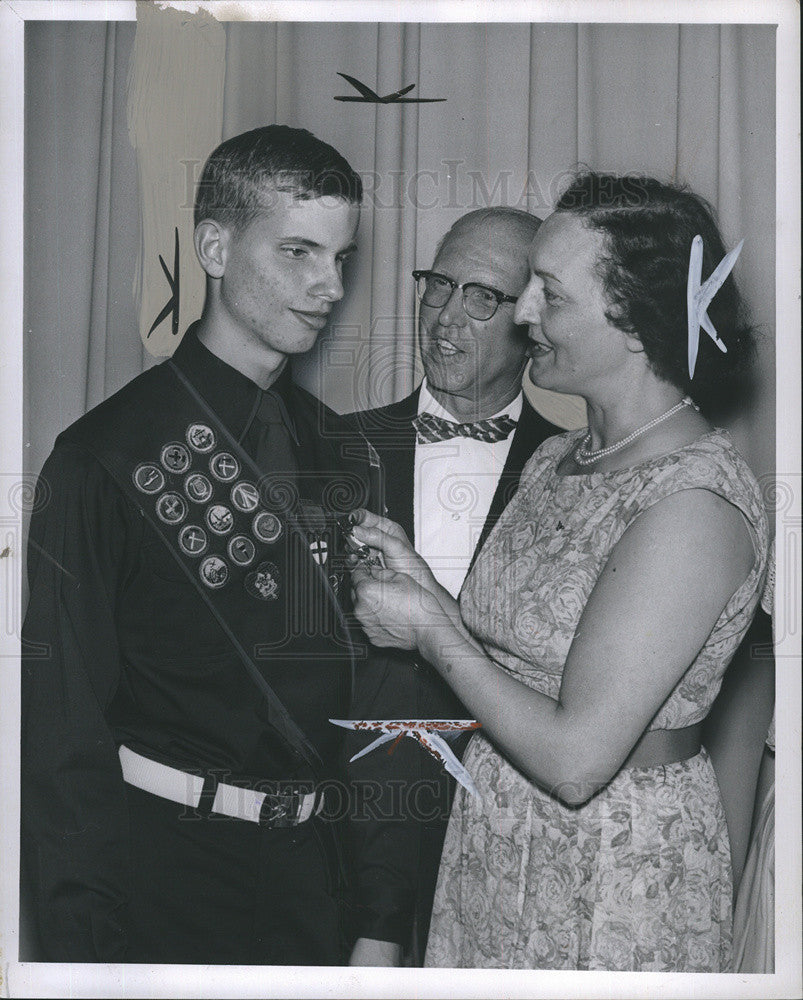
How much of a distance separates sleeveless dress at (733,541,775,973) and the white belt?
0.69 m

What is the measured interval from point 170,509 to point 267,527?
0.15 meters

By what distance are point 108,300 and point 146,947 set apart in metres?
1.01

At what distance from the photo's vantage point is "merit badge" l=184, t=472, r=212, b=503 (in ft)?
4.89

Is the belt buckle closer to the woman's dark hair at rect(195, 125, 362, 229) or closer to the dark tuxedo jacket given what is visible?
the dark tuxedo jacket

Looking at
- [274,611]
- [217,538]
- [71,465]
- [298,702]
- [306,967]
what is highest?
[71,465]

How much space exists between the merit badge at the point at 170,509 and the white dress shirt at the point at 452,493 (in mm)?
354

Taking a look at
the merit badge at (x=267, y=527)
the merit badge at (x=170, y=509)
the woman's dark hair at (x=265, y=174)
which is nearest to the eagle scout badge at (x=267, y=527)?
the merit badge at (x=267, y=527)

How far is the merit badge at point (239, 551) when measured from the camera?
1.49m

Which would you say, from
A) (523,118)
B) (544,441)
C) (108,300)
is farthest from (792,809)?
(108,300)

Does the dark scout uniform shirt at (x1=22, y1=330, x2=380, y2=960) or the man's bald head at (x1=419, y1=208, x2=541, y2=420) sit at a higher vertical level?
the man's bald head at (x1=419, y1=208, x2=541, y2=420)

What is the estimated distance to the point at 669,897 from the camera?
1396 millimetres

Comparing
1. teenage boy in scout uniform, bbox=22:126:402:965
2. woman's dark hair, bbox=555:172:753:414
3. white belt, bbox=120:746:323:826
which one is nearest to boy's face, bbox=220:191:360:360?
teenage boy in scout uniform, bbox=22:126:402:965

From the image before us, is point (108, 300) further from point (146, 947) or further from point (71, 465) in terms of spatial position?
point (146, 947)

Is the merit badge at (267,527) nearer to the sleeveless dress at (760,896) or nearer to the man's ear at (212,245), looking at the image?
the man's ear at (212,245)
